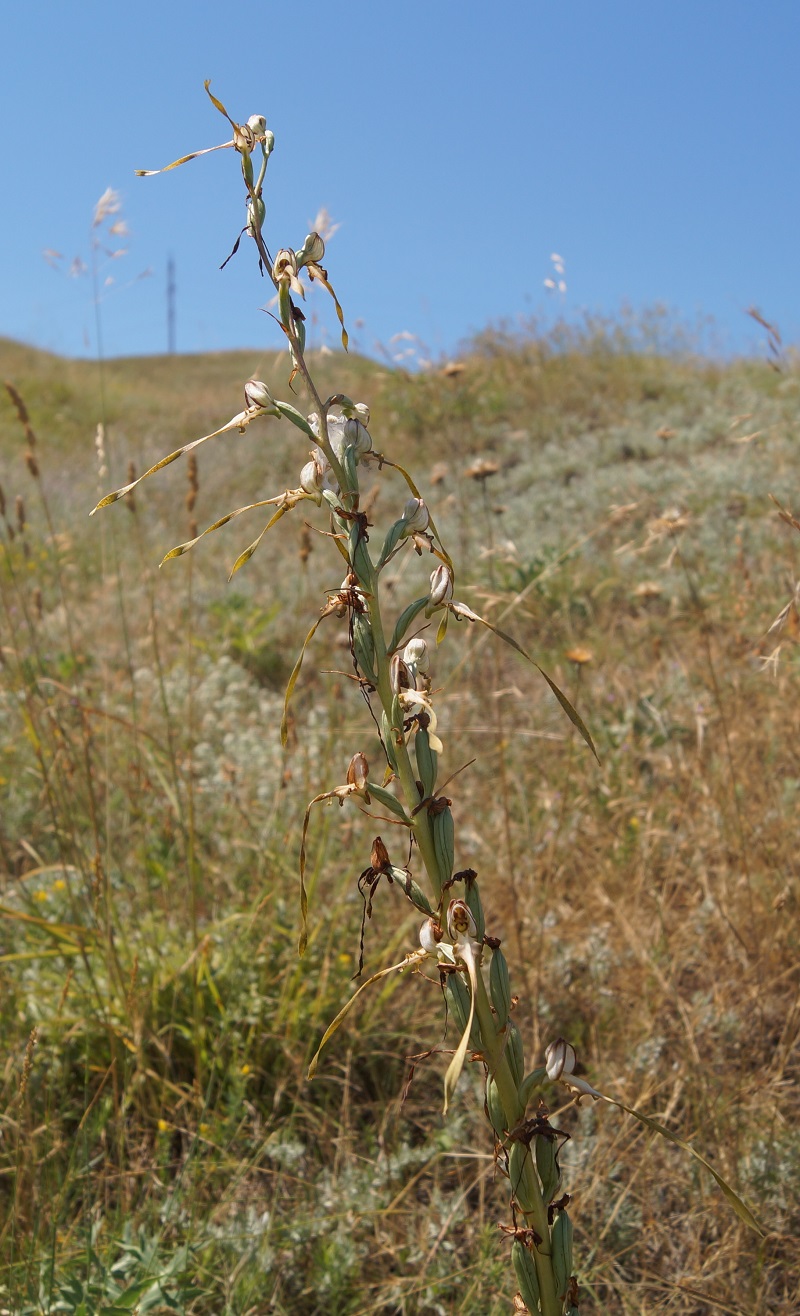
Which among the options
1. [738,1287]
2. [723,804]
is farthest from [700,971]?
[738,1287]

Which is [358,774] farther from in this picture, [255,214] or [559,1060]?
[255,214]

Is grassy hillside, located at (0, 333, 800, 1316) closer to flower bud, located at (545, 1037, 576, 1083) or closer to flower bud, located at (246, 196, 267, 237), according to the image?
flower bud, located at (545, 1037, 576, 1083)

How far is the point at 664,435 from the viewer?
13.4 ft

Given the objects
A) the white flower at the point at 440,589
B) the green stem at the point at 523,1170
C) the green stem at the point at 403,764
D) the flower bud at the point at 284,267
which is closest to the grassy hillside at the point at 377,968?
the green stem at the point at 523,1170

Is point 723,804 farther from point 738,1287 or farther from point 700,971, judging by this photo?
point 738,1287

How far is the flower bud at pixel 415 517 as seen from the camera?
3.02 feet

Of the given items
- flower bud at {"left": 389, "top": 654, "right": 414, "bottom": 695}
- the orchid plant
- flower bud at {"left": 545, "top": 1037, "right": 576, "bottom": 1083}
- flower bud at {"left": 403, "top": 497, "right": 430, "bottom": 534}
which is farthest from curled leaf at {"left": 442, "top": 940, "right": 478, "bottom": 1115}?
flower bud at {"left": 403, "top": 497, "right": 430, "bottom": 534}

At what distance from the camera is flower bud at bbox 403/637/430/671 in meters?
0.89

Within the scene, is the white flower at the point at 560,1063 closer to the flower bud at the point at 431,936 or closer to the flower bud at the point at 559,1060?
the flower bud at the point at 559,1060

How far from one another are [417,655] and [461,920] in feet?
0.83

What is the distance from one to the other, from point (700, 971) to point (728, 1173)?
69 cm

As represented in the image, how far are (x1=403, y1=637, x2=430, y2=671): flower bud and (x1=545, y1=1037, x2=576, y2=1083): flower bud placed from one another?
0.40 meters

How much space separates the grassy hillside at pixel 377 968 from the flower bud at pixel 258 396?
678 mm

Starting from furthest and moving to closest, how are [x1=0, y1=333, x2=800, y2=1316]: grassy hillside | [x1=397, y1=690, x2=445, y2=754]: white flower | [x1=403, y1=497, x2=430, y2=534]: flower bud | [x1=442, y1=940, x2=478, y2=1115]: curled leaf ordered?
[x1=0, y1=333, x2=800, y2=1316]: grassy hillside, [x1=403, y1=497, x2=430, y2=534]: flower bud, [x1=397, y1=690, x2=445, y2=754]: white flower, [x1=442, y1=940, x2=478, y2=1115]: curled leaf
